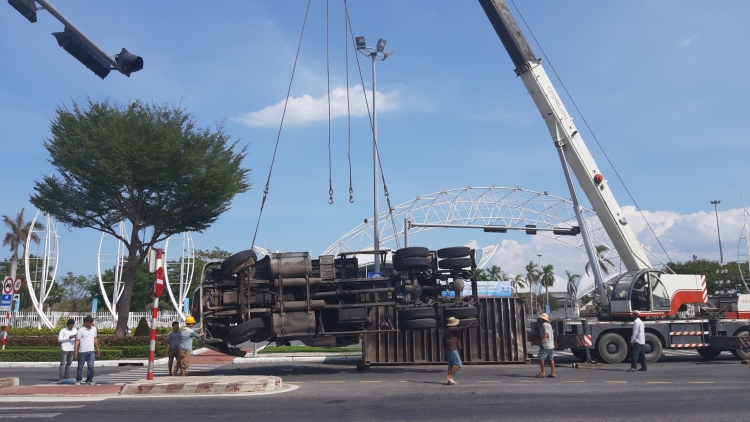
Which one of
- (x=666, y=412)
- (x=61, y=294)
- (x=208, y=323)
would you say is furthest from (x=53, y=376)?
(x=61, y=294)

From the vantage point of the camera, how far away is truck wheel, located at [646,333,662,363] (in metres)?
18.6

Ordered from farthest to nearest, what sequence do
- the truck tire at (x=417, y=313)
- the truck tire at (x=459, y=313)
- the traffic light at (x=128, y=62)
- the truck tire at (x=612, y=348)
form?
the truck tire at (x=612, y=348)
the truck tire at (x=459, y=313)
the truck tire at (x=417, y=313)
the traffic light at (x=128, y=62)

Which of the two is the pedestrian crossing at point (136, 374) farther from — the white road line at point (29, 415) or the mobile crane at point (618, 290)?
the mobile crane at point (618, 290)

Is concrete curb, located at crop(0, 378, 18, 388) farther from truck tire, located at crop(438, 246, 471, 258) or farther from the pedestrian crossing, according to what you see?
truck tire, located at crop(438, 246, 471, 258)

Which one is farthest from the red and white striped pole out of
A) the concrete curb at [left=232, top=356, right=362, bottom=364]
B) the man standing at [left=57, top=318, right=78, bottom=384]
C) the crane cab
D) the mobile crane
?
the crane cab

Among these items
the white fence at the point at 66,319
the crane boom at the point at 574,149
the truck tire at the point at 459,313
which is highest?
the crane boom at the point at 574,149

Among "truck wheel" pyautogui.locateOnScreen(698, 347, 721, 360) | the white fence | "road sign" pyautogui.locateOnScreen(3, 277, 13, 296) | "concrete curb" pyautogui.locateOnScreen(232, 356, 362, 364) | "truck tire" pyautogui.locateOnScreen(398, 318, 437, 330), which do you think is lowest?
"truck wheel" pyautogui.locateOnScreen(698, 347, 721, 360)

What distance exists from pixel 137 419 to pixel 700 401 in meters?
9.57

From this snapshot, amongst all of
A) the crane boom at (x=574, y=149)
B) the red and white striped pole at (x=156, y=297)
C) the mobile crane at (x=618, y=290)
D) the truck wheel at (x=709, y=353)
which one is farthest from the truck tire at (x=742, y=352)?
the red and white striped pole at (x=156, y=297)

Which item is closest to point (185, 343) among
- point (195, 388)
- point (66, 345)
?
point (66, 345)

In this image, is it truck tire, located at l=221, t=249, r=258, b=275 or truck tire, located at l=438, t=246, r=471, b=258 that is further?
truck tire, located at l=438, t=246, r=471, b=258

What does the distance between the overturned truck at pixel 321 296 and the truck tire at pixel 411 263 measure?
25 millimetres

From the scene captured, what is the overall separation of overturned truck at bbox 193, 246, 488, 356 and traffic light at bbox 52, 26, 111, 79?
17.1 ft

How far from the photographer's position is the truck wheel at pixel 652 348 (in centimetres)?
1858
